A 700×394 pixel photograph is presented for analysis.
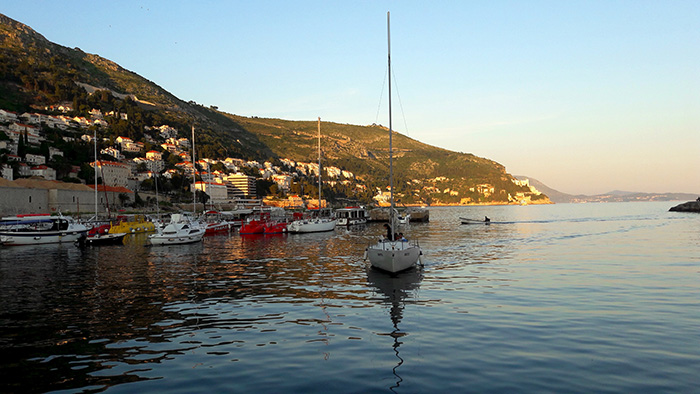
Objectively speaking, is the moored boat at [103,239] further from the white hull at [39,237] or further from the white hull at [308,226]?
the white hull at [308,226]

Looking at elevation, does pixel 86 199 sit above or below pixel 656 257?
above

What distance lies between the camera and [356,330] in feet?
45.2

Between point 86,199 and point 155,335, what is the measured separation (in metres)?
106

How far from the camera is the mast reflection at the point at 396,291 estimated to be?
40.1 feet

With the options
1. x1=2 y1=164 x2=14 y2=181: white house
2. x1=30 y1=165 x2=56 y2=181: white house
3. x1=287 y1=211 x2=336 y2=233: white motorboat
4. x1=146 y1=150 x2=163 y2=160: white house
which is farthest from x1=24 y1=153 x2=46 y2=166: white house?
x1=287 y1=211 x2=336 y2=233: white motorboat

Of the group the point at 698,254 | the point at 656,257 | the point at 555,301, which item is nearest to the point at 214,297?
the point at 555,301

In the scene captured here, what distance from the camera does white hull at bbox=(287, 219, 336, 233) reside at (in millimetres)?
69000

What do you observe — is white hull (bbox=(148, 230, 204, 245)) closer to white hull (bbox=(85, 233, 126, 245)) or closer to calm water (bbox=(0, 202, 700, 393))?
white hull (bbox=(85, 233, 126, 245))

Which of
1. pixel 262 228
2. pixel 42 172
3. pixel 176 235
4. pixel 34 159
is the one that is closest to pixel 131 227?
pixel 262 228

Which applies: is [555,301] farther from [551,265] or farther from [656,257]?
[656,257]

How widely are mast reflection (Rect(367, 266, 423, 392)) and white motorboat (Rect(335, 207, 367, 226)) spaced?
6041 centimetres

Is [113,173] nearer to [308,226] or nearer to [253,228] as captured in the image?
[253,228]

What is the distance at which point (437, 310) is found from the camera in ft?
54.6

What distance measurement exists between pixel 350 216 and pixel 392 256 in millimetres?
70274
